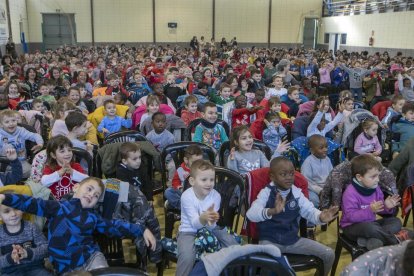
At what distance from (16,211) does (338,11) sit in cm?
2273

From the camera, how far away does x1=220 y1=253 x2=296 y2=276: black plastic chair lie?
6.16 feet

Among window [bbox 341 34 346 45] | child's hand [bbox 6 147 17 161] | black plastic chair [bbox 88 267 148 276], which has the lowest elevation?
black plastic chair [bbox 88 267 148 276]

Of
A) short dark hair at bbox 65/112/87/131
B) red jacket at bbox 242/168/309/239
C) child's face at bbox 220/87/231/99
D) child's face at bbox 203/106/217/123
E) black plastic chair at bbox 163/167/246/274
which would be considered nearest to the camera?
red jacket at bbox 242/168/309/239

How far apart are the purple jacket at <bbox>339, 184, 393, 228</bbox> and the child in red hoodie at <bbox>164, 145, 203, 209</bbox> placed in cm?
126

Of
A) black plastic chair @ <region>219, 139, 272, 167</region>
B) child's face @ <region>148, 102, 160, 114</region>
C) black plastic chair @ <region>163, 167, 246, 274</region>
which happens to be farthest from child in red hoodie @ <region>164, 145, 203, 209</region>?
child's face @ <region>148, 102, 160, 114</region>

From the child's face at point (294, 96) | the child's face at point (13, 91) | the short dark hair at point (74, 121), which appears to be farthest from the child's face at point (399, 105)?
the child's face at point (13, 91)

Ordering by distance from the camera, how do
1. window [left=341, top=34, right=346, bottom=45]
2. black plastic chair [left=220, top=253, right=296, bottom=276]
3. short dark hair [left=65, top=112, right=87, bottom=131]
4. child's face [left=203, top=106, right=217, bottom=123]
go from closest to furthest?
black plastic chair [left=220, top=253, right=296, bottom=276] < short dark hair [left=65, top=112, right=87, bottom=131] < child's face [left=203, top=106, right=217, bottom=123] < window [left=341, top=34, right=346, bottom=45]

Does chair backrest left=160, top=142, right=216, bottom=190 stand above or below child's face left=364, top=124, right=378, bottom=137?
below

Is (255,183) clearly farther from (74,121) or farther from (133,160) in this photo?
(74,121)

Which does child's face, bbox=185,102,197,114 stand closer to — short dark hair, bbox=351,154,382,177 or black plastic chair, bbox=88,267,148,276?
short dark hair, bbox=351,154,382,177

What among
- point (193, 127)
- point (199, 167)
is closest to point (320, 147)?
point (199, 167)

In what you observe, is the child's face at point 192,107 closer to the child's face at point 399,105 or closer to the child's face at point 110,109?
the child's face at point 110,109

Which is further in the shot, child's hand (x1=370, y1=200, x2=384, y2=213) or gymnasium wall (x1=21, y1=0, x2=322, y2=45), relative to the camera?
gymnasium wall (x1=21, y1=0, x2=322, y2=45)

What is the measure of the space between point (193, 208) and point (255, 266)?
1040 millimetres
